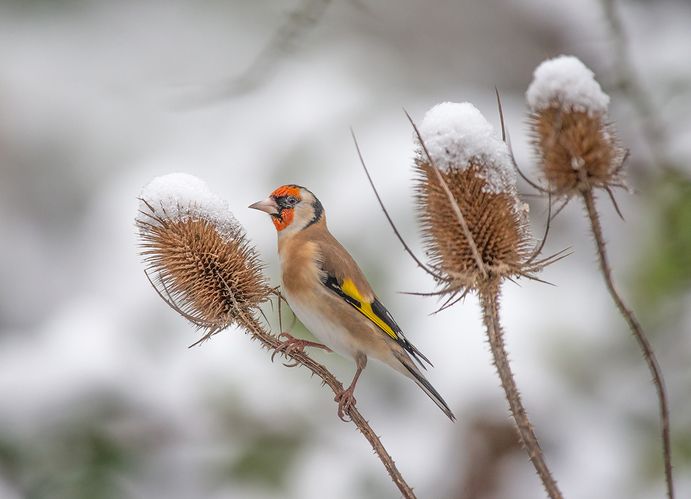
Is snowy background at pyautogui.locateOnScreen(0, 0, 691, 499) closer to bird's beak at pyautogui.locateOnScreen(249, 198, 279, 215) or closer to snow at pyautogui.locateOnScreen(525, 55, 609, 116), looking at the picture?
bird's beak at pyautogui.locateOnScreen(249, 198, 279, 215)

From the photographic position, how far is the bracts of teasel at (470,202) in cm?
126

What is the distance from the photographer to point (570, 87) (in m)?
1.09

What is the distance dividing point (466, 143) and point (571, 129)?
26 cm

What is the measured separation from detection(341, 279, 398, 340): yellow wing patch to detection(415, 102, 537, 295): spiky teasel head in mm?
628

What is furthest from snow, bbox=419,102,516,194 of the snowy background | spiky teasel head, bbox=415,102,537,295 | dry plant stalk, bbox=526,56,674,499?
the snowy background

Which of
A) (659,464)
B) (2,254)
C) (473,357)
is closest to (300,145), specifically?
(473,357)

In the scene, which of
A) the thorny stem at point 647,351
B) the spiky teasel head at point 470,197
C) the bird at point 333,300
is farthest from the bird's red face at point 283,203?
the thorny stem at point 647,351

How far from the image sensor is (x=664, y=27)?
4305 mm

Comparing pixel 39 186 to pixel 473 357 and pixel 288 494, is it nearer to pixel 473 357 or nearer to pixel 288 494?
pixel 288 494

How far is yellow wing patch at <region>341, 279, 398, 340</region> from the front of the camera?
1930mm

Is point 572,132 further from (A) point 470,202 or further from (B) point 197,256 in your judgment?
(B) point 197,256

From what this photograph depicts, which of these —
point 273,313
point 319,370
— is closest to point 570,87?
point 319,370

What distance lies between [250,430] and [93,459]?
87 cm

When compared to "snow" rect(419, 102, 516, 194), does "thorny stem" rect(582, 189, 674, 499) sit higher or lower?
lower
